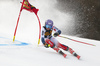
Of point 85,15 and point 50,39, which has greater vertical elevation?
point 85,15

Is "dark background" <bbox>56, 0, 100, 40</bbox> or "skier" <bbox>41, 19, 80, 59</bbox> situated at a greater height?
"dark background" <bbox>56, 0, 100, 40</bbox>

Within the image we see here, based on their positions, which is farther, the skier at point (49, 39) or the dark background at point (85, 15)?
the dark background at point (85, 15)

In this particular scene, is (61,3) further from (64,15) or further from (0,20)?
(0,20)

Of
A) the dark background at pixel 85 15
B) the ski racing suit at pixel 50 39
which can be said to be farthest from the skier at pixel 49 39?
the dark background at pixel 85 15

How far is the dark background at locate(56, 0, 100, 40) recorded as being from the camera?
10.7 m

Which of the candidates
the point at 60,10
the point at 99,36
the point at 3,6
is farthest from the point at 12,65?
the point at 60,10

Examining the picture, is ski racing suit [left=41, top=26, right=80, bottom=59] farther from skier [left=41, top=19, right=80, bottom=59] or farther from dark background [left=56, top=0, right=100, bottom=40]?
dark background [left=56, top=0, right=100, bottom=40]

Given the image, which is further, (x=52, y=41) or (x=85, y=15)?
(x=85, y=15)

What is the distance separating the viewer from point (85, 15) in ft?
37.6

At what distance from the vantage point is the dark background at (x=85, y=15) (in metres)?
10.7

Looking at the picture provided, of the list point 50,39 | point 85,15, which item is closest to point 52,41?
point 50,39

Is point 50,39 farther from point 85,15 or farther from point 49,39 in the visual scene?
point 85,15

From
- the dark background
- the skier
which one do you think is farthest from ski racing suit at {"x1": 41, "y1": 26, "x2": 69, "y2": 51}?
the dark background

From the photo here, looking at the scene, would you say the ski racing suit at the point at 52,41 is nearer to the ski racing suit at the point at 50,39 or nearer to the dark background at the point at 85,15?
the ski racing suit at the point at 50,39
